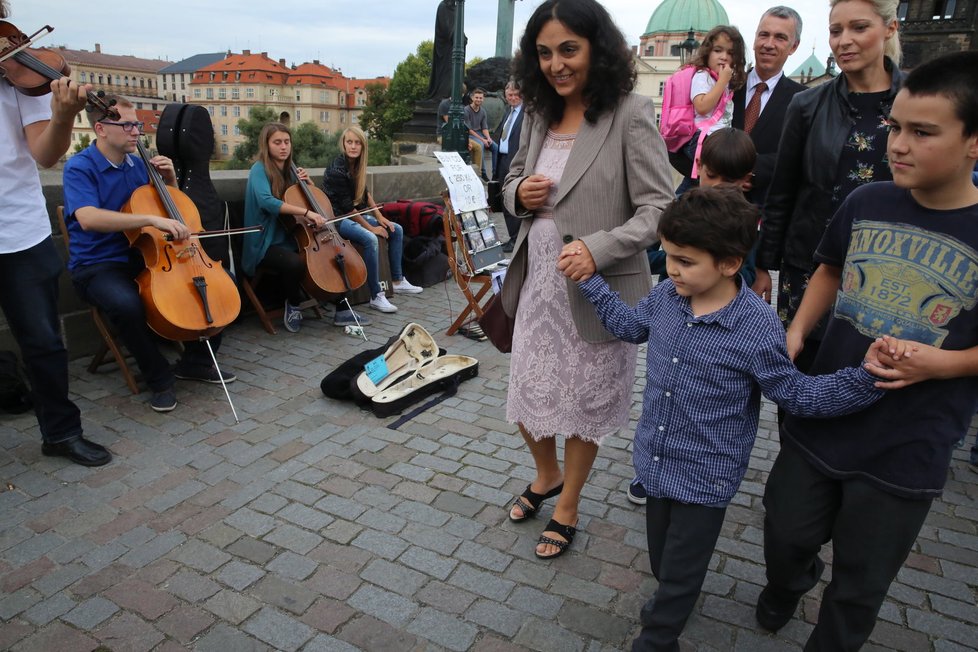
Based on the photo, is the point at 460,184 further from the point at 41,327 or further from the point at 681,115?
the point at 41,327

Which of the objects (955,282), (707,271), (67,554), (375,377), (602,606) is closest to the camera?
(955,282)

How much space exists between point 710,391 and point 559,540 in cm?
112

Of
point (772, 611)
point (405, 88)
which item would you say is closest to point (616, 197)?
point (772, 611)

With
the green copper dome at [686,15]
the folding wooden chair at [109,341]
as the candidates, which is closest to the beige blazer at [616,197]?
the folding wooden chair at [109,341]

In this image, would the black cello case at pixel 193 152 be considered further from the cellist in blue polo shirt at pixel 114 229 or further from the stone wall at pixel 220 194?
the stone wall at pixel 220 194

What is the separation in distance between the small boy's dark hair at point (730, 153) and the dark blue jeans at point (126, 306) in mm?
3267

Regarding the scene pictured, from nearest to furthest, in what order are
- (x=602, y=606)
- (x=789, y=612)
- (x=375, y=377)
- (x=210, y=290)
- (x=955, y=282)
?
1. (x=955, y=282)
2. (x=789, y=612)
3. (x=602, y=606)
4. (x=210, y=290)
5. (x=375, y=377)

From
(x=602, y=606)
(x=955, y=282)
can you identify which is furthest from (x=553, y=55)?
(x=602, y=606)

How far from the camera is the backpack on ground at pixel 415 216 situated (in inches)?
292

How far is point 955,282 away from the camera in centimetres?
167

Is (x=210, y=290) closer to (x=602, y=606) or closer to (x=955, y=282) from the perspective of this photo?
(x=602, y=606)

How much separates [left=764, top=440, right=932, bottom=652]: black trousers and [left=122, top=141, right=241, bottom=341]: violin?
323 cm

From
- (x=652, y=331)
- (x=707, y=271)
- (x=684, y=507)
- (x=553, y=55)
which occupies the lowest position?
(x=684, y=507)

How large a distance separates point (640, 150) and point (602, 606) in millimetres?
1670
